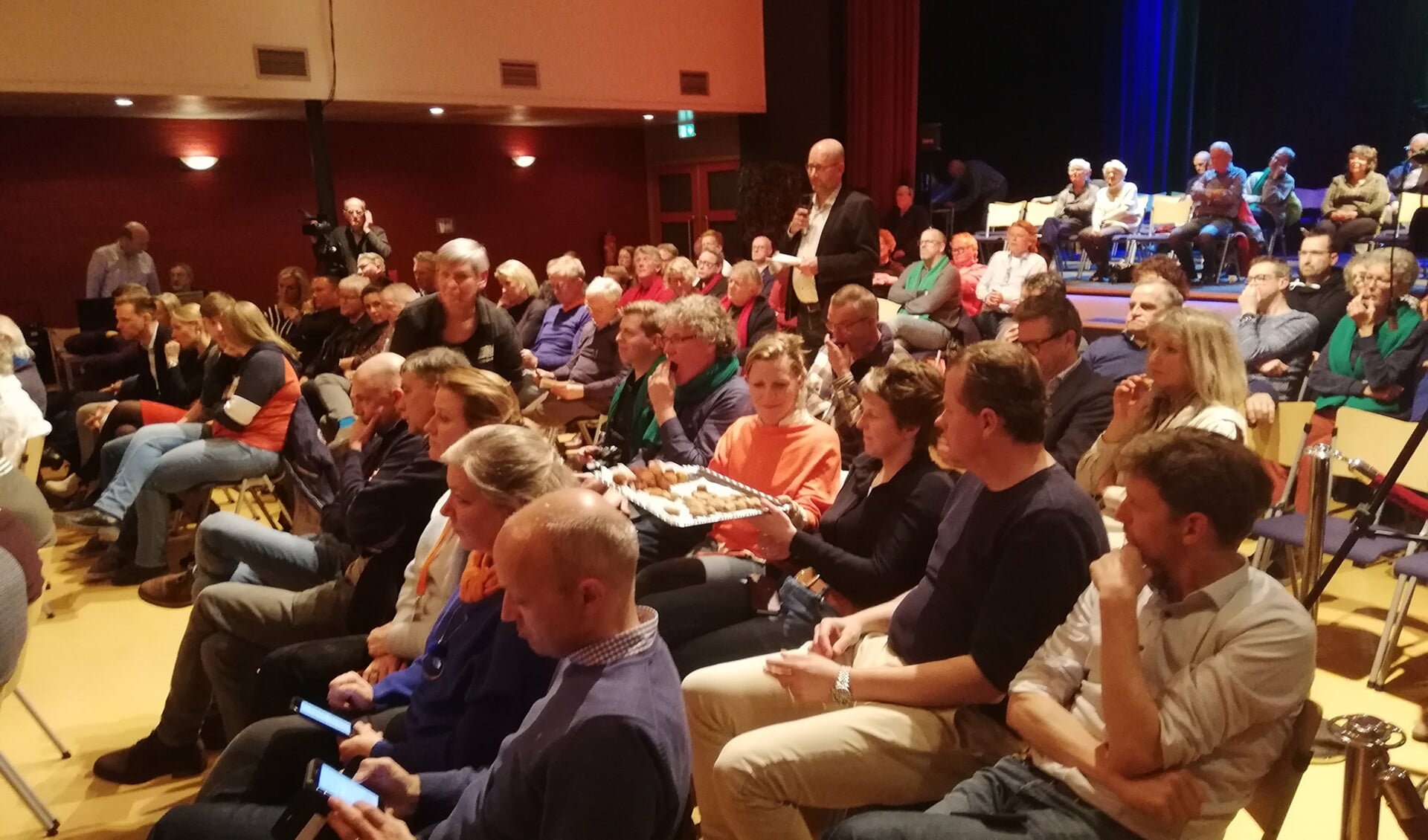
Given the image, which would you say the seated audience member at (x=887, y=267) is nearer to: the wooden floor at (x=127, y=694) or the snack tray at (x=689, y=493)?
the wooden floor at (x=127, y=694)

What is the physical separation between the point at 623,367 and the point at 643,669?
361 centimetres

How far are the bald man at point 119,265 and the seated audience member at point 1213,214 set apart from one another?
856 centimetres

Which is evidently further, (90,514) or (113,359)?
(113,359)

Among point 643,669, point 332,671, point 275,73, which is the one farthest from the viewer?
point 275,73

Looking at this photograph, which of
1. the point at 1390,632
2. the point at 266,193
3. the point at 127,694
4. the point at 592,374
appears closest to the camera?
the point at 1390,632

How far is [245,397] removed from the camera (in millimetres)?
3916

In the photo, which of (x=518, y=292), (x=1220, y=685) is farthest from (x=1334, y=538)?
(x=518, y=292)

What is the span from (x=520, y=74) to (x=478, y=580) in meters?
7.12

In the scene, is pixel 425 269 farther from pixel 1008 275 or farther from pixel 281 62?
pixel 1008 275

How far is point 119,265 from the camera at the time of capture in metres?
7.86

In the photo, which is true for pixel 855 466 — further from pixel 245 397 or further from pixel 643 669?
pixel 245 397

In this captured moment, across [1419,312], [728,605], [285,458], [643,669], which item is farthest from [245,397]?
[1419,312]

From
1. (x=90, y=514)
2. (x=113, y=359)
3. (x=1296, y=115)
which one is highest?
(x=1296, y=115)

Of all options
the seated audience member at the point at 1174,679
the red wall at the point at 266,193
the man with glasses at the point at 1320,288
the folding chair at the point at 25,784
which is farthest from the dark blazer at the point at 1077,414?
the red wall at the point at 266,193
